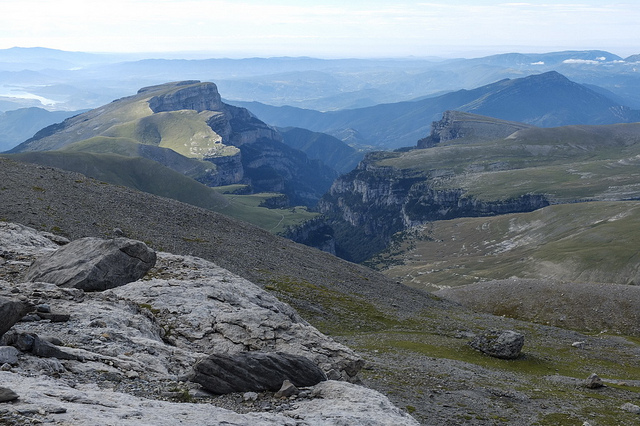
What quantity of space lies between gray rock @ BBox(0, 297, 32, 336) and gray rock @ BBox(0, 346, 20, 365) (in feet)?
4.99

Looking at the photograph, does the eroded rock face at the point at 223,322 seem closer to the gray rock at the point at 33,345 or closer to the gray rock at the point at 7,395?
the gray rock at the point at 33,345

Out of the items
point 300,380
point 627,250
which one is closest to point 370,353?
point 300,380

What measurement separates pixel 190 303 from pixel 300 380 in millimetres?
13028

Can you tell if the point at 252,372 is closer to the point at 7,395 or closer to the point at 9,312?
the point at 7,395

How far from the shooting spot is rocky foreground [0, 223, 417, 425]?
Answer: 19922mm

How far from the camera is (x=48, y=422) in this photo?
16875 mm

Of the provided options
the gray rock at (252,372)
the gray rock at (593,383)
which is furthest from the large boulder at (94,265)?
the gray rock at (593,383)

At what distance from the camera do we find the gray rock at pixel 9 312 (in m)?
23.2

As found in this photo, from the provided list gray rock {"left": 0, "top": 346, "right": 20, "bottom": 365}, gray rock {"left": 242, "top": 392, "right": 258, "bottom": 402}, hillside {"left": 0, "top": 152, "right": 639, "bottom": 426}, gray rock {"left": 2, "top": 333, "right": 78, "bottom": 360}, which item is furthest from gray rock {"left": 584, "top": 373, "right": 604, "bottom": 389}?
gray rock {"left": 0, "top": 346, "right": 20, "bottom": 365}

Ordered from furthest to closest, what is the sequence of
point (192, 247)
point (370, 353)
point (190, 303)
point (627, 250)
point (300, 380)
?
point (627, 250) < point (192, 247) < point (370, 353) < point (190, 303) < point (300, 380)

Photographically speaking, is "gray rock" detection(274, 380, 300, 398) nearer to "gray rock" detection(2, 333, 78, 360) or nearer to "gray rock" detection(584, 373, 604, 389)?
"gray rock" detection(2, 333, 78, 360)

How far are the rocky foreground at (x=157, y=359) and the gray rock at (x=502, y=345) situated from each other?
35462 mm

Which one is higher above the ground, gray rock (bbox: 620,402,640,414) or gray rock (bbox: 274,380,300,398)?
gray rock (bbox: 274,380,300,398)

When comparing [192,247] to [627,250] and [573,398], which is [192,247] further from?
[627,250]
